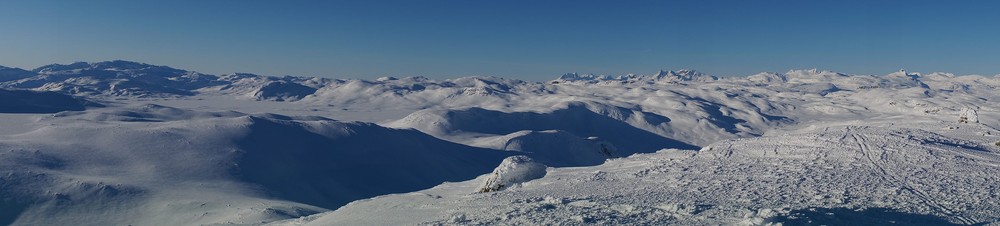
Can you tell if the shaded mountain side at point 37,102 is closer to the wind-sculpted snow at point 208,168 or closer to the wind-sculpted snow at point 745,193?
the wind-sculpted snow at point 208,168

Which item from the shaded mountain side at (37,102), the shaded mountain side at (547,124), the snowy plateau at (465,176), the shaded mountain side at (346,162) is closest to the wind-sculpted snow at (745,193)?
the snowy plateau at (465,176)

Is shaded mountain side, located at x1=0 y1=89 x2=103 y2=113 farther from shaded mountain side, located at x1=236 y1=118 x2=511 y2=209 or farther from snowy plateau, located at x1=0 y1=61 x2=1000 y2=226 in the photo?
shaded mountain side, located at x1=236 y1=118 x2=511 y2=209

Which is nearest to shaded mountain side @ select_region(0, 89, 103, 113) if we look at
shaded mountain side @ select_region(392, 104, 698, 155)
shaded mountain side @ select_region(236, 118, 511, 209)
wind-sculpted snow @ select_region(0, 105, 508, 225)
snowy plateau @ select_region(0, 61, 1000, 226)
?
snowy plateau @ select_region(0, 61, 1000, 226)

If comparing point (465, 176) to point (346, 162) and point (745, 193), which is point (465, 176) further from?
point (745, 193)

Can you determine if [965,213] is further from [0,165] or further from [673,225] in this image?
[0,165]

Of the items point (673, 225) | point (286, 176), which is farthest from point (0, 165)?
point (673, 225)

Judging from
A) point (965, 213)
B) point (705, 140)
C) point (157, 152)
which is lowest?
point (705, 140)
